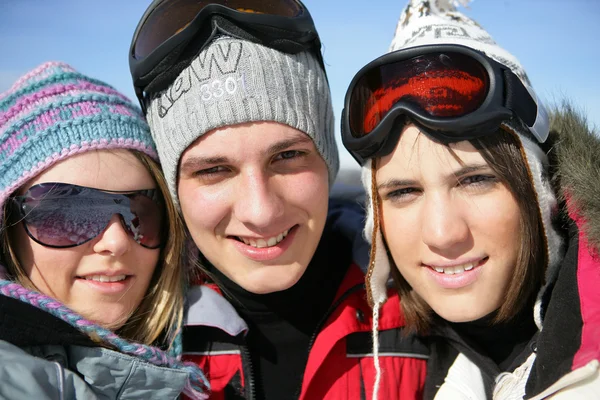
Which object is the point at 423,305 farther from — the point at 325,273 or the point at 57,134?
the point at 57,134

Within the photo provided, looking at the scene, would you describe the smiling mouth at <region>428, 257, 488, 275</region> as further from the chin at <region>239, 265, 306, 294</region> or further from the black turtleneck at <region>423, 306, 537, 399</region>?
the chin at <region>239, 265, 306, 294</region>

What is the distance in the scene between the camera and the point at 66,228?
2191 millimetres

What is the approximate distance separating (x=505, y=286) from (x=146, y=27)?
7.91 ft

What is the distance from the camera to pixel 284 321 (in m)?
2.69

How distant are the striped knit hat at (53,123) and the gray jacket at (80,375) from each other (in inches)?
31.8

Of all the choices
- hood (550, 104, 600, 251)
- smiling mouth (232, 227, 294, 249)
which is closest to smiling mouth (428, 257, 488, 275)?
hood (550, 104, 600, 251)

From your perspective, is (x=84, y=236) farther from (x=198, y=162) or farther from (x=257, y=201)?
(x=257, y=201)

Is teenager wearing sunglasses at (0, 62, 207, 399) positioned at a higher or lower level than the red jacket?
higher

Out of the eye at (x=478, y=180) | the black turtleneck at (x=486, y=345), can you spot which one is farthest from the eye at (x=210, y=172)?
the black turtleneck at (x=486, y=345)

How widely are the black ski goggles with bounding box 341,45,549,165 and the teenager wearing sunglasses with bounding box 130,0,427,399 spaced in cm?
42

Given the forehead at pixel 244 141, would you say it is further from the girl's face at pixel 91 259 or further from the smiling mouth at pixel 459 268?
the smiling mouth at pixel 459 268

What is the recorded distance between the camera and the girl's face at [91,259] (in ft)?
7.16

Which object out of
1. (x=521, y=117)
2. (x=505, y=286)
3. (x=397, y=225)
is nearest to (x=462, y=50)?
(x=521, y=117)

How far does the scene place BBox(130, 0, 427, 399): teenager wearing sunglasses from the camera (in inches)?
90.7
